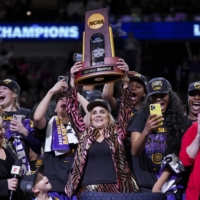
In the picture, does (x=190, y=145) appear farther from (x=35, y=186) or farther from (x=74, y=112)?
(x=35, y=186)

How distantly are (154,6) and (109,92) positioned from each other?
1096 cm

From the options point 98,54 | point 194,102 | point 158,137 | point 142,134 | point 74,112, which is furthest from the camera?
point 194,102

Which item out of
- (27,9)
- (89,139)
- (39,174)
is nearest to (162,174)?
(89,139)

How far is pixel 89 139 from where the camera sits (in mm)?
5383

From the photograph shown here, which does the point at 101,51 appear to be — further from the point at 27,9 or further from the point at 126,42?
the point at 27,9

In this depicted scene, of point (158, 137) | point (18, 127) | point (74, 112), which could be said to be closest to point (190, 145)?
point (158, 137)

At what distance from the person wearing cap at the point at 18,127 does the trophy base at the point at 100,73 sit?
1.02m

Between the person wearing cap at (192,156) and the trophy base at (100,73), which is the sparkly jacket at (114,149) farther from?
the person wearing cap at (192,156)

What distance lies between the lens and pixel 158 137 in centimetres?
570

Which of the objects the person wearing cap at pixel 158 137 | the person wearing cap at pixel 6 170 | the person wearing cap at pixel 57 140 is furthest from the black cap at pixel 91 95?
the person wearing cap at pixel 6 170

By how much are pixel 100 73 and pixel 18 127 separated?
1.23m

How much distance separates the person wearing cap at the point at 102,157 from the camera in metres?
5.27

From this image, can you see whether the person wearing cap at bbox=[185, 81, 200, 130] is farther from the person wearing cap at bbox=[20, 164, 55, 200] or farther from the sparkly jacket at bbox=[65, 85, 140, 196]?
the person wearing cap at bbox=[20, 164, 55, 200]

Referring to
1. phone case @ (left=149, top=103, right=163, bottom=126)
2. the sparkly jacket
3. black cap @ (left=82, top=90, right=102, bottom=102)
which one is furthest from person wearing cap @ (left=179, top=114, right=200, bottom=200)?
black cap @ (left=82, top=90, right=102, bottom=102)
